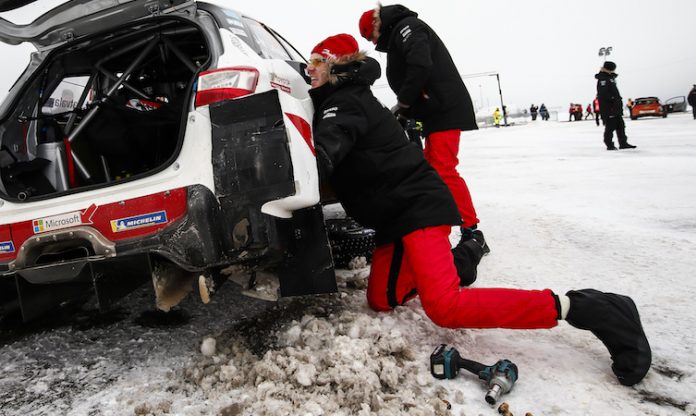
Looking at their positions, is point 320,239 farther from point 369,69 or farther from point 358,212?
point 369,69

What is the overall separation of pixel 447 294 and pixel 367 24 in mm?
2256

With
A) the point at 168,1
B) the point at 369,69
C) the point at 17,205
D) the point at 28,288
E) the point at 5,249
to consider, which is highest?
the point at 168,1

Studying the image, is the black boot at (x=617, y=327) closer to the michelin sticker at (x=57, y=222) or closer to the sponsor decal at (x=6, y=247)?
the michelin sticker at (x=57, y=222)

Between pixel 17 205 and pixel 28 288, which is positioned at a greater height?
pixel 17 205

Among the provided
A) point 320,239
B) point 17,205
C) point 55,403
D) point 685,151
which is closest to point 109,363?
point 55,403

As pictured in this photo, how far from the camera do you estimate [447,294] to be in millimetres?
1950

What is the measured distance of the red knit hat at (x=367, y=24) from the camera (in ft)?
10.9

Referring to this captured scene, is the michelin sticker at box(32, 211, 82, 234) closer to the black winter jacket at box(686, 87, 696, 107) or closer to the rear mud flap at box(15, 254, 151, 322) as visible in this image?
the rear mud flap at box(15, 254, 151, 322)

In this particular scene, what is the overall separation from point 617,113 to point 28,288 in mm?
9376

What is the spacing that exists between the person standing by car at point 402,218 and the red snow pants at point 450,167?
3.03ft

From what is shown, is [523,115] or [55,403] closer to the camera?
[55,403]

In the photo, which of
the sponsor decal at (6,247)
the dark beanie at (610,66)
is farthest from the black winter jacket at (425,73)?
the dark beanie at (610,66)

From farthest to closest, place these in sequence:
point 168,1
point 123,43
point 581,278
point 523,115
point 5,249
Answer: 1. point 523,115
2. point 123,43
3. point 581,278
4. point 168,1
5. point 5,249

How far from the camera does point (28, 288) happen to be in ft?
6.93
